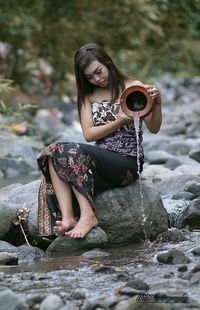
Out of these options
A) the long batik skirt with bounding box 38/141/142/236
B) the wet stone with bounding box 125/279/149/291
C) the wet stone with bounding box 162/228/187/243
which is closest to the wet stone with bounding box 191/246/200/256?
Result: the wet stone with bounding box 162/228/187/243

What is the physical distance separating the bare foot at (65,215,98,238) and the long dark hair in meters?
0.79

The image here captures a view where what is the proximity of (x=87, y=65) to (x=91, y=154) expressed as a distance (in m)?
0.57

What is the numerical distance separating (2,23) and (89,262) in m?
7.06

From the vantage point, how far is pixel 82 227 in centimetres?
373

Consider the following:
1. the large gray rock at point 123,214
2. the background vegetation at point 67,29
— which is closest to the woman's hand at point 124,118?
the large gray rock at point 123,214

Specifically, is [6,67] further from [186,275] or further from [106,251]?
[186,275]

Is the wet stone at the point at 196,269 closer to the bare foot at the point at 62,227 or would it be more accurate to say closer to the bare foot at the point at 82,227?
the bare foot at the point at 82,227

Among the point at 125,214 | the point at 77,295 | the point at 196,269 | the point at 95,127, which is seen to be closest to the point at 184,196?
the point at 125,214

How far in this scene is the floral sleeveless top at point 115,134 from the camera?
13.2ft

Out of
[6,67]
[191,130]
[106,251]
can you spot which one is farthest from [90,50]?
[6,67]

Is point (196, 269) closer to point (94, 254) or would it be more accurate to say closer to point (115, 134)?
point (94, 254)

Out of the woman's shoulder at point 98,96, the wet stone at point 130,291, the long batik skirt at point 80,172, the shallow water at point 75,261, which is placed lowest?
the shallow water at point 75,261

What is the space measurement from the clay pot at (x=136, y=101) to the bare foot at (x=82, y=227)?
67cm

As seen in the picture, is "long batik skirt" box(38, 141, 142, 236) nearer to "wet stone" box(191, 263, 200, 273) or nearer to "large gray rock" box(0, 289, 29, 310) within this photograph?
"wet stone" box(191, 263, 200, 273)
